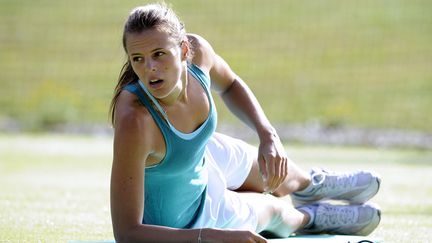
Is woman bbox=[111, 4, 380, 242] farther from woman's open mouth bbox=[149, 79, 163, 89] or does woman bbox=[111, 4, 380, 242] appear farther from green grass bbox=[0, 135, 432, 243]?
green grass bbox=[0, 135, 432, 243]

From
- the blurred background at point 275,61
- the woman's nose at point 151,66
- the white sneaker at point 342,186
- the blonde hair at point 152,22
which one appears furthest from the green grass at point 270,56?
the woman's nose at point 151,66

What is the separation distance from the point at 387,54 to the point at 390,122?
311 centimetres

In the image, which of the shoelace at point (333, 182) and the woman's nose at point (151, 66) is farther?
the shoelace at point (333, 182)

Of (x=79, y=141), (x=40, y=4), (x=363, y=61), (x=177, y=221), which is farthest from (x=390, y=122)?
(x=177, y=221)

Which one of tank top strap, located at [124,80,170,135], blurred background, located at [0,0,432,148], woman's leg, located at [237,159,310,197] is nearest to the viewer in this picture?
tank top strap, located at [124,80,170,135]

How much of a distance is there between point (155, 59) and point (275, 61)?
14428mm

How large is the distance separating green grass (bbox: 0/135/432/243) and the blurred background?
1.76 m

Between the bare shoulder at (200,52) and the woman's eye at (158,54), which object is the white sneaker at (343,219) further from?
the woman's eye at (158,54)

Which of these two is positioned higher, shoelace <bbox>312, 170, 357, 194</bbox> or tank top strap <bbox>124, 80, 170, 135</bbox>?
tank top strap <bbox>124, 80, 170, 135</bbox>

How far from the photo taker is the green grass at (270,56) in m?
16.2

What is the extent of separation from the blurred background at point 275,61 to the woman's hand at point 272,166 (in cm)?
973

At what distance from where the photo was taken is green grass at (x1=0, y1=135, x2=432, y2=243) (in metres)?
5.26

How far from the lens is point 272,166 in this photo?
4.26 m

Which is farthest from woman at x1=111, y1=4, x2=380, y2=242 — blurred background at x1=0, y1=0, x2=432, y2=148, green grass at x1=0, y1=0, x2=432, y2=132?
green grass at x1=0, y1=0, x2=432, y2=132
